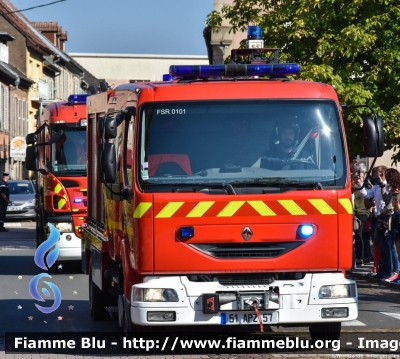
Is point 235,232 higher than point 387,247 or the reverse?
higher

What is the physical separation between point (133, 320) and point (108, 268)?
1744mm

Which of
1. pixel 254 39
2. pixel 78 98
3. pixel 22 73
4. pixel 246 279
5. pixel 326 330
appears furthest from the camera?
pixel 22 73

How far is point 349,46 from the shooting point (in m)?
21.2

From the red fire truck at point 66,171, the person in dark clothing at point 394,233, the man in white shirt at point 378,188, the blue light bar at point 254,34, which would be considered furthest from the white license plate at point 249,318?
the blue light bar at point 254,34

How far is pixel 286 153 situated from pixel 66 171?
8990 mm

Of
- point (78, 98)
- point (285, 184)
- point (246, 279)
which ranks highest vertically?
point (78, 98)

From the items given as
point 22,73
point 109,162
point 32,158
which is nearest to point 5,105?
point 22,73

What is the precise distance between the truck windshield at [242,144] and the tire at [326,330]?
4.48 feet

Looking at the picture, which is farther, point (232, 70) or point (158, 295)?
point (232, 70)

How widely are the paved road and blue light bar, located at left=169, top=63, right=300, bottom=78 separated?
2815 mm

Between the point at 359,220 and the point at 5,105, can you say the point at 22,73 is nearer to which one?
the point at 5,105

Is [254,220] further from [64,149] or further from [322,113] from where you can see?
[64,149]

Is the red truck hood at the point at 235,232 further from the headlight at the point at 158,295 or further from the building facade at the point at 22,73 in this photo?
the building facade at the point at 22,73

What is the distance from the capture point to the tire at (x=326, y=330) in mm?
9562
